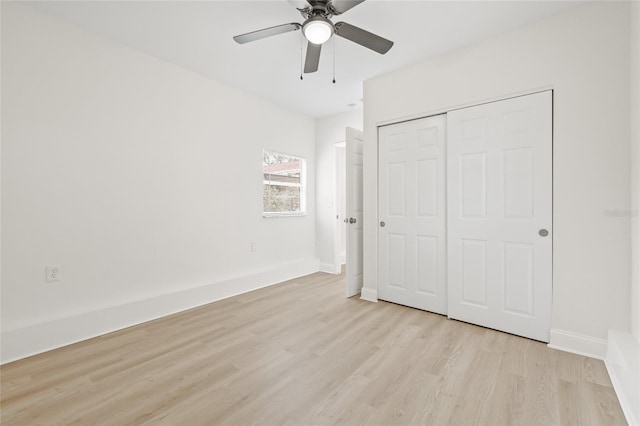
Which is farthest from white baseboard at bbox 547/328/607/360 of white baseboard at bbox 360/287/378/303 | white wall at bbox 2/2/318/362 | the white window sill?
the white window sill

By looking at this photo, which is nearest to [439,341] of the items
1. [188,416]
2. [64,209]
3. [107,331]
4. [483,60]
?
[188,416]

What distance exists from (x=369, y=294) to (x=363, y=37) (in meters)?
2.67

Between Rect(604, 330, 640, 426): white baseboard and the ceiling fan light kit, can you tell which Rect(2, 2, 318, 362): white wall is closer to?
the ceiling fan light kit

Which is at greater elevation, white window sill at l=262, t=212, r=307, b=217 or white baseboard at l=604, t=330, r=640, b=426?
white window sill at l=262, t=212, r=307, b=217

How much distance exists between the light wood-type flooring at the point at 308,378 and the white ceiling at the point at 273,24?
8.82 feet

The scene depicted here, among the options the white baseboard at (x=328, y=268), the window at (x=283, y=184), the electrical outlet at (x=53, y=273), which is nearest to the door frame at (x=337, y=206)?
the white baseboard at (x=328, y=268)

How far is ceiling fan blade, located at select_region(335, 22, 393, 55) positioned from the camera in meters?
2.04

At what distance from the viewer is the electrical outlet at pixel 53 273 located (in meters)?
2.34

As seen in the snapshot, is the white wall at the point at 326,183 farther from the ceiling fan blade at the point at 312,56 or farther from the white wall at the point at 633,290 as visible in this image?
the white wall at the point at 633,290

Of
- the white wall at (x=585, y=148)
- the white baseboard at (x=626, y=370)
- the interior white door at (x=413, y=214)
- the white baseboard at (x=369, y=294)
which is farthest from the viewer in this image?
the white baseboard at (x=369, y=294)

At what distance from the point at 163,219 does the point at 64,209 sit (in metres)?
0.82

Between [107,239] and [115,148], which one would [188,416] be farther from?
[115,148]

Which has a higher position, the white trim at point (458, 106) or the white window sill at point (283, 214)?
the white trim at point (458, 106)

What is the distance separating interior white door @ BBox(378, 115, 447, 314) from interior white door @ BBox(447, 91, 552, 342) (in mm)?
140
